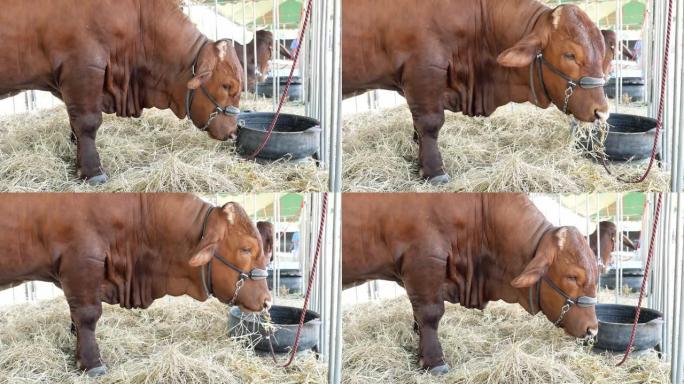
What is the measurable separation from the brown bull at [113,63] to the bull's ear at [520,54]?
0.92m

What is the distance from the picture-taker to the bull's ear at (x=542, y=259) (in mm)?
3449

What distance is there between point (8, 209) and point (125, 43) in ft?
2.33

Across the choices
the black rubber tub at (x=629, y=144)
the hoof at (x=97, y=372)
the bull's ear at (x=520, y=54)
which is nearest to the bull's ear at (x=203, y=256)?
the hoof at (x=97, y=372)

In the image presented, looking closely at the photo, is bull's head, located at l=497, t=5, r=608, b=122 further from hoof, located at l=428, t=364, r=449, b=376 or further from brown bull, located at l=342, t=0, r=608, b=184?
hoof, located at l=428, t=364, r=449, b=376

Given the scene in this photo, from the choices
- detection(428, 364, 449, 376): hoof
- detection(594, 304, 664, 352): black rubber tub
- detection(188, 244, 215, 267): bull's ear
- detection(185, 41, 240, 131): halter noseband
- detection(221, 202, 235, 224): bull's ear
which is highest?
detection(185, 41, 240, 131): halter noseband

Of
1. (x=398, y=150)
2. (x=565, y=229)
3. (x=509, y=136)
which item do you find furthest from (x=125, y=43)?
(x=565, y=229)

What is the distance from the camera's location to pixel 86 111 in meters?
3.51

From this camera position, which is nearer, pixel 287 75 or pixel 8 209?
pixel 8 209

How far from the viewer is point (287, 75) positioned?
12.7ft

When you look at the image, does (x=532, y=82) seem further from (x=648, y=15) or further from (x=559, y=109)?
(x=648, y=15)

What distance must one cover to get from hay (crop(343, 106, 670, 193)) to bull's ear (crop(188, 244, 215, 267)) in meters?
0.52

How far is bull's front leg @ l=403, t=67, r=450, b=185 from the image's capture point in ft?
11.4

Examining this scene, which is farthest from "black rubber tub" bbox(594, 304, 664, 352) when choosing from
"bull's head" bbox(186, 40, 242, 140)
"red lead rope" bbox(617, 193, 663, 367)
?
"bull's head" bbox(186, 40, 242, 140)

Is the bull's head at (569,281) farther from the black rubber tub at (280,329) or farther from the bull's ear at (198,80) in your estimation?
the bull's ear at (198,80)
